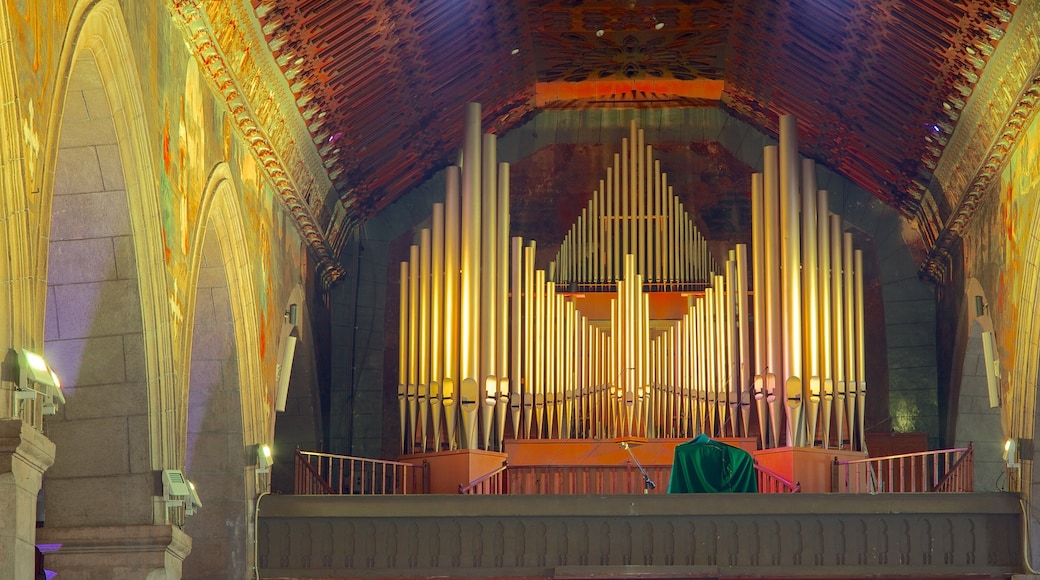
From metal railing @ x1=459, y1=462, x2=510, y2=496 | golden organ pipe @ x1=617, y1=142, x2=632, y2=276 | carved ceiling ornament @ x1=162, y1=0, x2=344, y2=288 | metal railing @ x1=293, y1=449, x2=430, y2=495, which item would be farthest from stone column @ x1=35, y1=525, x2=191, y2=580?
golden organ pipe @ x1=617, y1=142, x2=632, y2=276

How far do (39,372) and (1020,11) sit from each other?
9384 mm

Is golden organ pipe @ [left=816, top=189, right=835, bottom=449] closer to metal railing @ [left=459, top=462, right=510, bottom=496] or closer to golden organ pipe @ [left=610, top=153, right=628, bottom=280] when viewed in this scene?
golden organ pipe @ [left=610, top=153, right=628, bottom=280]

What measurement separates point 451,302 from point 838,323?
431 centimetres

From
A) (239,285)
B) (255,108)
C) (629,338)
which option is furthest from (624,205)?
(239,285)

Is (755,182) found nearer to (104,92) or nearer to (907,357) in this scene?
(907,357)

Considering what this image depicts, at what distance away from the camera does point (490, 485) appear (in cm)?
1839

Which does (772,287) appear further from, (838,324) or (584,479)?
(584,479)

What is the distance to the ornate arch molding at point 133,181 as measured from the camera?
33.0 feet

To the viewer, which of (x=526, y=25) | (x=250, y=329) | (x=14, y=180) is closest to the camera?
(x=14, y=180)

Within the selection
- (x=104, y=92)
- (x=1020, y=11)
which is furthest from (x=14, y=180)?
(x=1020, y=11)

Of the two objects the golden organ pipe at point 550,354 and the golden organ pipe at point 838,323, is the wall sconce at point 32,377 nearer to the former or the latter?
the golden organ pipe at point 550,354

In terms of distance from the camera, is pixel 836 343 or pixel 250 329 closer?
pixel 250 329

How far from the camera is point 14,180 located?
30.8ft

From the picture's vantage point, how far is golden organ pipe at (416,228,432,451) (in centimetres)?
1881
